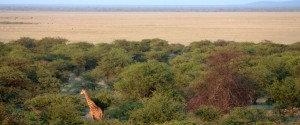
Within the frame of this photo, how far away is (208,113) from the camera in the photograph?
11.7 m

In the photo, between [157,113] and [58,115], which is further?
[157,113]

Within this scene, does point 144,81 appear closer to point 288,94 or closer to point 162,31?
point 288,94

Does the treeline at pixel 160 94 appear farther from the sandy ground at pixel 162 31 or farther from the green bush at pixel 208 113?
the sandy ground at pixel 162 31

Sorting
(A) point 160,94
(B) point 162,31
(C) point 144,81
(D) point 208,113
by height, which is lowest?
(B) point 162,31

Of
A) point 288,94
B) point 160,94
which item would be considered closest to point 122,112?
point 160,94

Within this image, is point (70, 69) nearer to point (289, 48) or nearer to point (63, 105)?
point (63, 105)

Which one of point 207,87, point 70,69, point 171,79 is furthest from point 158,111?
point 70,69

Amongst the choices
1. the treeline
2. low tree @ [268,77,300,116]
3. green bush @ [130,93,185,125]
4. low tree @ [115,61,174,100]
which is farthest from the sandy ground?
green bush @ [130,93,185,125]

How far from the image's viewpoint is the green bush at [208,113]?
11.6 metres

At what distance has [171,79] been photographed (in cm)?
1520

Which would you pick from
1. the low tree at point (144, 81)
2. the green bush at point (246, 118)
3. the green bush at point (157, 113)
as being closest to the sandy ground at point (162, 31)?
the low tree at point (144, 81)

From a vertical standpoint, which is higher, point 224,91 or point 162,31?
point 224,91

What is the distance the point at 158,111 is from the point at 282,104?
4583 millimetres

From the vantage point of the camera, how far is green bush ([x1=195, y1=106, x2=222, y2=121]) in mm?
11573
